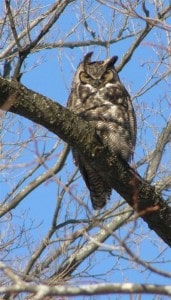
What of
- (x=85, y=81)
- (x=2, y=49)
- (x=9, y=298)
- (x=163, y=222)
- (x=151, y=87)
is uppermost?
(x=2, y=49)

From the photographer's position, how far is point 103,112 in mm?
4754

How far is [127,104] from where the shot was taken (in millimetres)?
4953

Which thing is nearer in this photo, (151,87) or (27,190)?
(27,190)

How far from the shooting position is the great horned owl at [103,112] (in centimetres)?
471

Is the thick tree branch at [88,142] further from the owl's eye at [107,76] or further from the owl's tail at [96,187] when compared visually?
the owl's eye at [107,76]

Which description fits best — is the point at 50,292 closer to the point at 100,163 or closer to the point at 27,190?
the point at 100,163

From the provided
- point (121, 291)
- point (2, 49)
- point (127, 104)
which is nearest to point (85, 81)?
point (127, 104)

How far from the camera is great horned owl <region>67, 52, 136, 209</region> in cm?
471

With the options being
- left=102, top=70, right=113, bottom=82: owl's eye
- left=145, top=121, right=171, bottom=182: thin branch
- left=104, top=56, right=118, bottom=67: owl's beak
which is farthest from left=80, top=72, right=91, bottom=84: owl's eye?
left=145, top=121, right=171, bottom=182: thin branch

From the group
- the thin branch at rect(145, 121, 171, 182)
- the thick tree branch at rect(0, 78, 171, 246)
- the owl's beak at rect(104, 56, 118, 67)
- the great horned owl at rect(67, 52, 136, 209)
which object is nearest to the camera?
the thick tree branch at rect(0, 78, 171, 246)

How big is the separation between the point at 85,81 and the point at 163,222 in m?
1.96

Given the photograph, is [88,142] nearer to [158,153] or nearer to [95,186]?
[95,186]

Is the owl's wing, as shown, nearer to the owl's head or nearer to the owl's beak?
the owl's head

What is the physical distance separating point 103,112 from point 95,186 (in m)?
0.56
